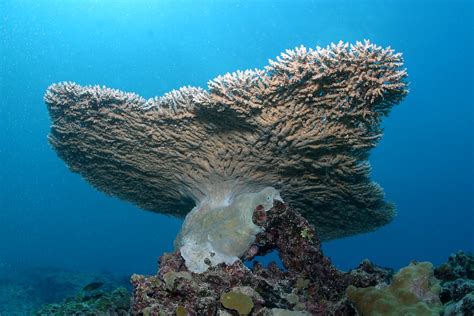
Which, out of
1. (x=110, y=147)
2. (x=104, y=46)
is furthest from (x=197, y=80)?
(x=110, y=147)

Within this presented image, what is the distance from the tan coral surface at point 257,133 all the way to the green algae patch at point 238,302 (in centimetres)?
236

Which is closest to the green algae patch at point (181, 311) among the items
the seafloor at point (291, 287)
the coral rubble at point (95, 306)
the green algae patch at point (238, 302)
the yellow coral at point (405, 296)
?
the seafloor at point (291, 287)

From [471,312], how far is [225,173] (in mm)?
Result: 3888

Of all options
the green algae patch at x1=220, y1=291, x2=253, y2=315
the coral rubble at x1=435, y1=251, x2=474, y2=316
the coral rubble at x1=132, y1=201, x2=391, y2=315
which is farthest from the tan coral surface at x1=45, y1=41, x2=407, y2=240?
the green algae patch at x1=220, y1=291, x2=253, y2=315

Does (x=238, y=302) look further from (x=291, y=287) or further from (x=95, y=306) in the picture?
(x=95, y=306)

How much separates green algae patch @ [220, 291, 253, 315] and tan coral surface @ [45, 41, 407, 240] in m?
2.36

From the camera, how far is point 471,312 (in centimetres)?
304

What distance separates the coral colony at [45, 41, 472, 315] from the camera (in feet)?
12.9

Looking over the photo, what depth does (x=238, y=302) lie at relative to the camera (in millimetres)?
3365

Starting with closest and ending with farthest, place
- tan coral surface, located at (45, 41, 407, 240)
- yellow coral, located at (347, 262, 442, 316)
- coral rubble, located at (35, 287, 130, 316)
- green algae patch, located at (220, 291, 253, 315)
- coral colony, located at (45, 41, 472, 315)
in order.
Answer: green algae patch, located at (220, 291, 253, 315), yellow coral, located at (347, 262, 442, 316), coral colony, located at (45, 41, 472, 315), tan coral surface, located at (45, 41, 407, 240), coral rubble, located at (35, 287, 130, 316)

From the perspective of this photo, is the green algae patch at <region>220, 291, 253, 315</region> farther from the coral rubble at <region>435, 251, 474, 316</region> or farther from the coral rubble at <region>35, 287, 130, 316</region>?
the coral rubble at <region>35, 287, 130, 316</region>

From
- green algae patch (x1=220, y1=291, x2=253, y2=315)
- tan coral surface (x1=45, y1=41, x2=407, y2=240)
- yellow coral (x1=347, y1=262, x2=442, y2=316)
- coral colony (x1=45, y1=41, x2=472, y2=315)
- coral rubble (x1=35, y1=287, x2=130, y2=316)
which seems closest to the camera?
green algae patch (x1=220, y1=291, x2=253, y2=315)

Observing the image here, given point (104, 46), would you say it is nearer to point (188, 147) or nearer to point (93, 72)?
point (93, 72)

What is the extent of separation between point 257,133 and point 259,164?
2.55 feet
